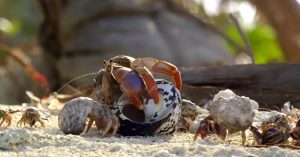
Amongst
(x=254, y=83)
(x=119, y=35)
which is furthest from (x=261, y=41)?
(x=254, y=83)

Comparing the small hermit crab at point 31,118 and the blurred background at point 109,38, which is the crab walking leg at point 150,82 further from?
the blurred background at point 109,38

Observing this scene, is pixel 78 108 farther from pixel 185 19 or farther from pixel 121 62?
pixel 185 19

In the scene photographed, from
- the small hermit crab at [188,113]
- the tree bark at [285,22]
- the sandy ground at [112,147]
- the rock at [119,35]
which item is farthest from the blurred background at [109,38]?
the sandy ground at [112,147]

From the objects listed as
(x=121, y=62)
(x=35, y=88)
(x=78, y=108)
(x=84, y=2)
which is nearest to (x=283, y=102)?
(x=121, y=62)

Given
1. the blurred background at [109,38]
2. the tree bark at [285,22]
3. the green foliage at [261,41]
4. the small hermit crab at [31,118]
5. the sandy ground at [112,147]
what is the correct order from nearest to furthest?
the sandy ground at [112,147]
the small hermit crab at [31,118]
the tree bark at [285,22]
the blurred background at [109,38]
the green foliage at [261,41]

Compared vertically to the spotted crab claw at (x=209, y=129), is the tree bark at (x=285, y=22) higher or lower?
higher
